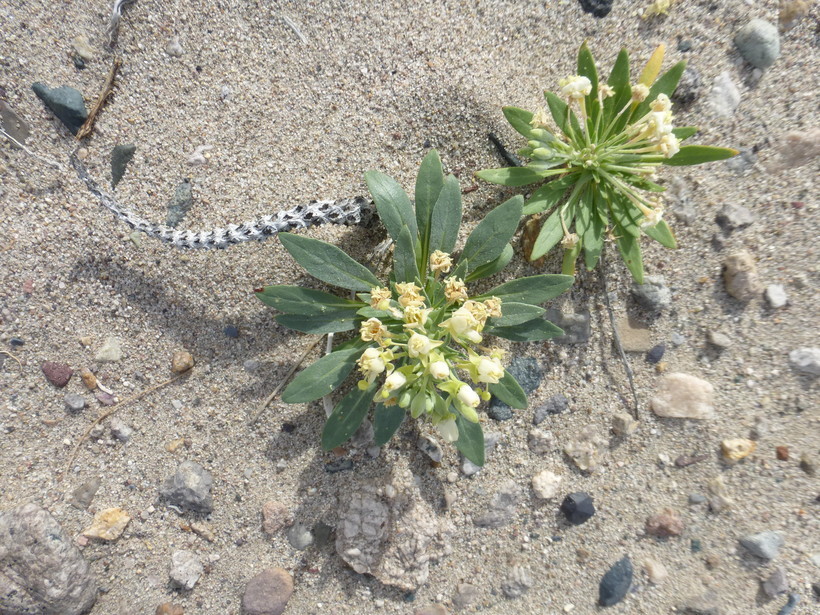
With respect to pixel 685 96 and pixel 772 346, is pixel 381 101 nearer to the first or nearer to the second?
pixel 685 96

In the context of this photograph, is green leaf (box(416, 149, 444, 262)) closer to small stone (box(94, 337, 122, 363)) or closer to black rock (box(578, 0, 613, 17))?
black rock (box(578, 0, 613, 17))

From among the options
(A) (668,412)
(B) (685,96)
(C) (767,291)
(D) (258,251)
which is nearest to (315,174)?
(D) (258,251)

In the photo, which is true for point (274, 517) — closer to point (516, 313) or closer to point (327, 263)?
point (327, 263)

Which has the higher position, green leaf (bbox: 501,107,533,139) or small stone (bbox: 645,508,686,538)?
green leaf (bbox: 501,107,533,139)

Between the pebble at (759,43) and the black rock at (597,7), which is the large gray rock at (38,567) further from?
the pebble at (759,43)

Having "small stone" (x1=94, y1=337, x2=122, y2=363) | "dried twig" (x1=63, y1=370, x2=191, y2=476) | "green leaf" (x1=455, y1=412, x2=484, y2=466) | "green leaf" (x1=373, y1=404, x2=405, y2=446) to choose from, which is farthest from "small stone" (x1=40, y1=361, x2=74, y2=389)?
"green leaf" (x1=455, y1=412, x2=484, y2=466)

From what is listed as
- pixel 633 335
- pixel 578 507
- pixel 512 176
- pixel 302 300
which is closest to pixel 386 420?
pixel 302 300
